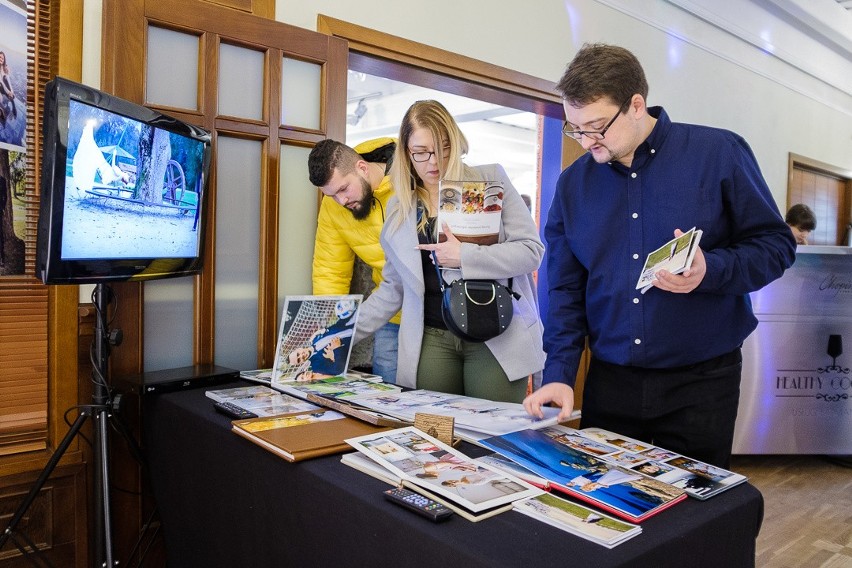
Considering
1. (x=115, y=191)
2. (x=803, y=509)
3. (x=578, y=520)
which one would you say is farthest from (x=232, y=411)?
(x=803, y=509)

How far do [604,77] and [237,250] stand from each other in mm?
1439

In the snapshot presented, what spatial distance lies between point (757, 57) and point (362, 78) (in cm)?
390

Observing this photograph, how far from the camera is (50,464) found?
5.49ft

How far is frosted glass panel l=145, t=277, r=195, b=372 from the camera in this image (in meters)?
2.12

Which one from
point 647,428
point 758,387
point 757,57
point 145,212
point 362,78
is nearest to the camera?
point 647,428

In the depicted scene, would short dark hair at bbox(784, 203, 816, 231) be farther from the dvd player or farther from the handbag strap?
the dvd player

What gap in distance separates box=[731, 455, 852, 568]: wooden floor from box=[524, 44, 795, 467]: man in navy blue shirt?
5.02ft

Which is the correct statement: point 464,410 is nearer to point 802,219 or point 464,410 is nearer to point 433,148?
point 433,148

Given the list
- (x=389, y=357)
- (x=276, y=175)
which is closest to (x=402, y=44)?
(x=276, y=175)

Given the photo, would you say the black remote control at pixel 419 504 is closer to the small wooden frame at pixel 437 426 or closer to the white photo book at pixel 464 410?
the small wooden frame at pixel 437 426

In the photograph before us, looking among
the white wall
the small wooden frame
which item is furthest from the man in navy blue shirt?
the white wall

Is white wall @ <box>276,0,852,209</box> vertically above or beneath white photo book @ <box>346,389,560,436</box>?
above

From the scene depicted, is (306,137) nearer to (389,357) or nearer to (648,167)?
(389,357)

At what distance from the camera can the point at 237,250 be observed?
2.34 meters
